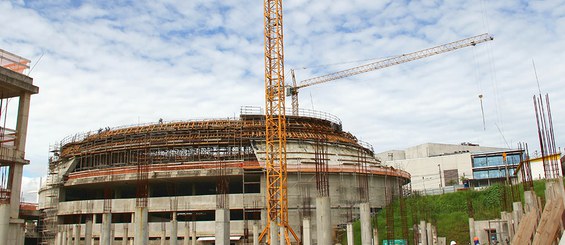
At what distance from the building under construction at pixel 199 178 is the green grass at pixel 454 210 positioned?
2470 mm

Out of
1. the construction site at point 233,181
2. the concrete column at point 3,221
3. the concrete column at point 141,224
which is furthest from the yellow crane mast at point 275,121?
the concrete column at point 3,221

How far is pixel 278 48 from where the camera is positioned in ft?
141

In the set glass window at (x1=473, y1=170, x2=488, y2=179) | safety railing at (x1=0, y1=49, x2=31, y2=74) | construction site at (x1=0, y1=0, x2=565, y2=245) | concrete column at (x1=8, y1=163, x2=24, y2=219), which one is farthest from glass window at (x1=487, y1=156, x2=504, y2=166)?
concrete column at (x1=8, y1=163, x2=24, y2=219)

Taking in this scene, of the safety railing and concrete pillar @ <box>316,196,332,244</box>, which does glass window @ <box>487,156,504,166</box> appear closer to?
concrete pillar @ <box>316,196,332,244</box>

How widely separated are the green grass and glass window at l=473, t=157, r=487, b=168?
31.0 metres

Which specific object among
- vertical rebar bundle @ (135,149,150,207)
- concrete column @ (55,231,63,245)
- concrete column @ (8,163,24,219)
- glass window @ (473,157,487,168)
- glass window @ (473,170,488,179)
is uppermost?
glass window @ (473,157,487,168)

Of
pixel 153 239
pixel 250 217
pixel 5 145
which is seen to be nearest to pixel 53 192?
pixel 153 239

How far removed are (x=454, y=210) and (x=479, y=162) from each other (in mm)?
34985

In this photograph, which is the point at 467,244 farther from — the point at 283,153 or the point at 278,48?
the point at 278,48

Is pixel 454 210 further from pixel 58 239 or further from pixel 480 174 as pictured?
pixel 480 174

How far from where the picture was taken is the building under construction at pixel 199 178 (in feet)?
137

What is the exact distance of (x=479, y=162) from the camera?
3068 inches

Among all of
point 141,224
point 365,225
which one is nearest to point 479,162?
point 365,225

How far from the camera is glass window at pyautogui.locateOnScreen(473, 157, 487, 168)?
254 feet
